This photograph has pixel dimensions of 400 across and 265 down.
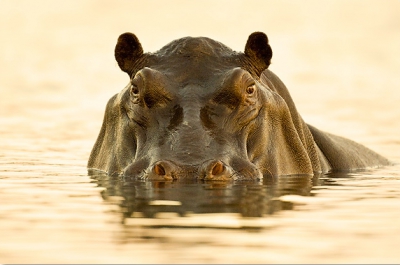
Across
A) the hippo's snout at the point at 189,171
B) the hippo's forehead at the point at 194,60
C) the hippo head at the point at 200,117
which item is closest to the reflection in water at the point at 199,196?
the hippo's snout at the point at 189,171

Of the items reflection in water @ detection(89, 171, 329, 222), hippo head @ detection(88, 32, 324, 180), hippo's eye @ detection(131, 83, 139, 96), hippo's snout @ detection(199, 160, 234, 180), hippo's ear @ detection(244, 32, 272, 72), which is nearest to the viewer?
reflection in water @ detection(89, 171, 329, 222)

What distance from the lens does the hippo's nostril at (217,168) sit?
839 centimetres

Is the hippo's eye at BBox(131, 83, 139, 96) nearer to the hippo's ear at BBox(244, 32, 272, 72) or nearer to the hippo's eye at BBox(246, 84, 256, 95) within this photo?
the hippo's eye at BBox(246, 84, 256, 95)

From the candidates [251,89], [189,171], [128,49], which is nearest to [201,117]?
[251,89]

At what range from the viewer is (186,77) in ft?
32.2

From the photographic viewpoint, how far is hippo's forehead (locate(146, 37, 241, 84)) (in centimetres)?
985

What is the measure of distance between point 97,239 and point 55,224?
68cm

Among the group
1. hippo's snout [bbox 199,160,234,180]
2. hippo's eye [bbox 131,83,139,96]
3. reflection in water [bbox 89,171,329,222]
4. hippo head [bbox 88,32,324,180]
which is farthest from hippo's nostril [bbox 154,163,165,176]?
hippo's eye [bbox 131,83,139,96]

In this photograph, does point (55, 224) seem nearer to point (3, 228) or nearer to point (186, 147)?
point (3, 228)

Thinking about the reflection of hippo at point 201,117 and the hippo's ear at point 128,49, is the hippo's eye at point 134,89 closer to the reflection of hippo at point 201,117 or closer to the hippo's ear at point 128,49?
the reflection of hippo at point 201,117

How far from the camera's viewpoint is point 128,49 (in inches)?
420

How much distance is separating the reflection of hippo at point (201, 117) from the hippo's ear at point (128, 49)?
1cm

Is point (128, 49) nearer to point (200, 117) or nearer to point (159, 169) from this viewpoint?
point (200, 117)

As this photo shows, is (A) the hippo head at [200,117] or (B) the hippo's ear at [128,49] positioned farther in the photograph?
(B) the hippo's ear at [128,49]
